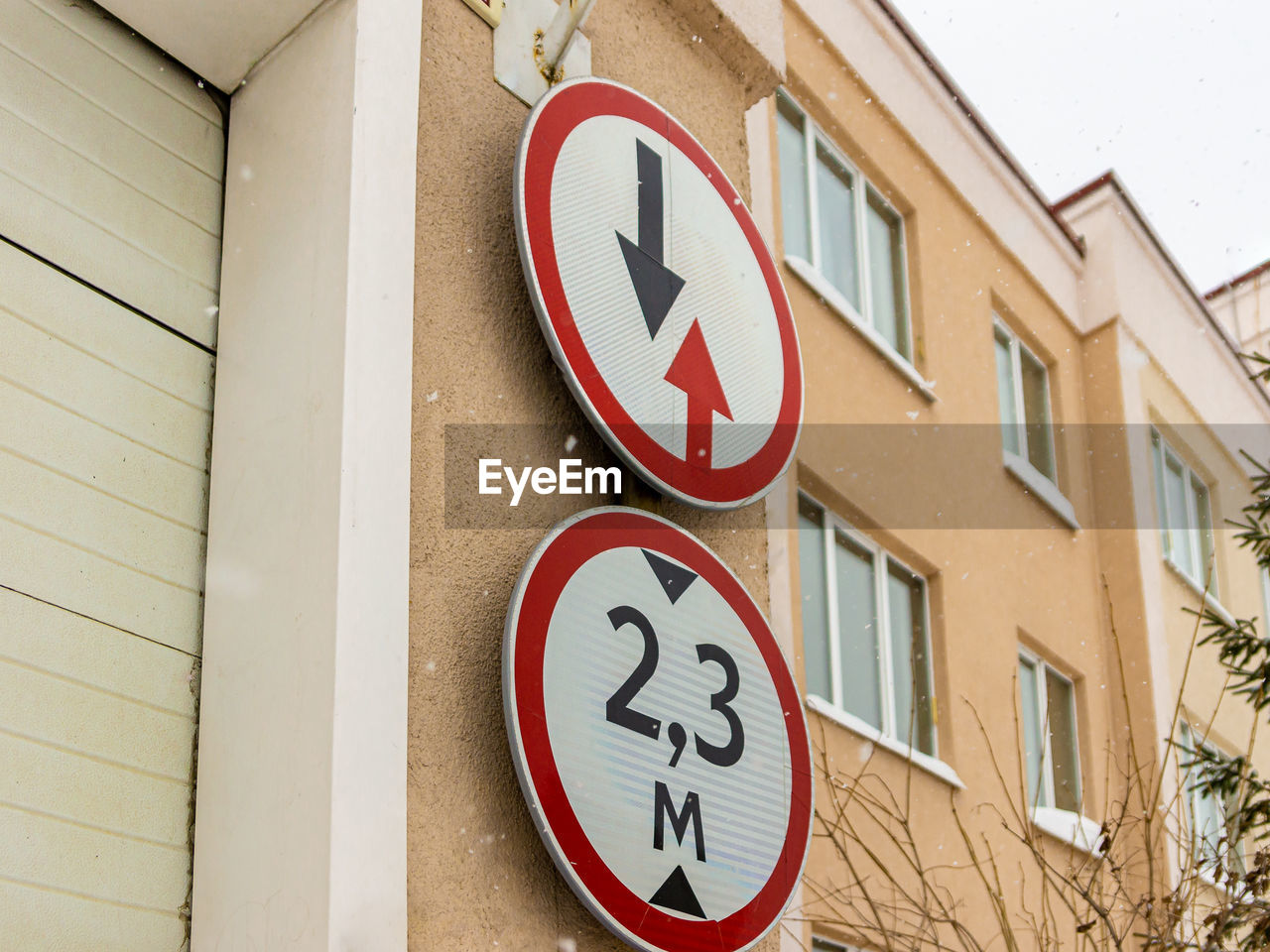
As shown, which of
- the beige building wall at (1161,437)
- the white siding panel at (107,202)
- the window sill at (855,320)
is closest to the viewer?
the white siding panel at (107,202)

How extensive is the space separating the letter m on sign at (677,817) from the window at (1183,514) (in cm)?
1030

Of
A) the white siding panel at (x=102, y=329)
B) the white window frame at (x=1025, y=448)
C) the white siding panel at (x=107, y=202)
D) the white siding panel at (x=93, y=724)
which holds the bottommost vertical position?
the white siding panel at (x=93, y=724)

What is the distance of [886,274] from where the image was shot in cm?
1002

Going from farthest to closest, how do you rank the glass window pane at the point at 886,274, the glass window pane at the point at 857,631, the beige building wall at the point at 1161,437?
the beige building wall at the point at 1161,437 < the glass window pane at the point at 886,274 < the glass window pane at the point at 857,631

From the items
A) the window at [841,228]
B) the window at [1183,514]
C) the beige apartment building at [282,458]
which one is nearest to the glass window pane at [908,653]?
the window at [841,228]

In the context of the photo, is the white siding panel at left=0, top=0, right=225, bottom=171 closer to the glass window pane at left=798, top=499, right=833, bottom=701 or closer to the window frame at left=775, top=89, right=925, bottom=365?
the glass window pane at left=798, top=499, right=833, bottom=701

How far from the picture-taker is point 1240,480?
588 inches

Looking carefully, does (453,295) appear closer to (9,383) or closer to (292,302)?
(292,302)

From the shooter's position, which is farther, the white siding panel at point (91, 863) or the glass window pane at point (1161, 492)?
the glass window pane at point (1161, 492)

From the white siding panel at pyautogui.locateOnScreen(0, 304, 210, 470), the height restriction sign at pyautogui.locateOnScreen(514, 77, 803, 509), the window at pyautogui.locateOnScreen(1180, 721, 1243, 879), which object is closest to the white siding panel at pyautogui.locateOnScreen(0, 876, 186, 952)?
the white siding panel at pyautogui.locateOnScreen(0, 304, 210, 470)

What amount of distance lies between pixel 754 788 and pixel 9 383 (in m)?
2.03

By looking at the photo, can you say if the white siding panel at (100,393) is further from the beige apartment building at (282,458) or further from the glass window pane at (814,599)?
the glass window pane at (814,599)

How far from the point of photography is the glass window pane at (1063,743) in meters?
10.3

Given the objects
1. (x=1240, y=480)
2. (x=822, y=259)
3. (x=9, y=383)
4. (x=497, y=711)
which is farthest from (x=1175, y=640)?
(x=9, y=383)
